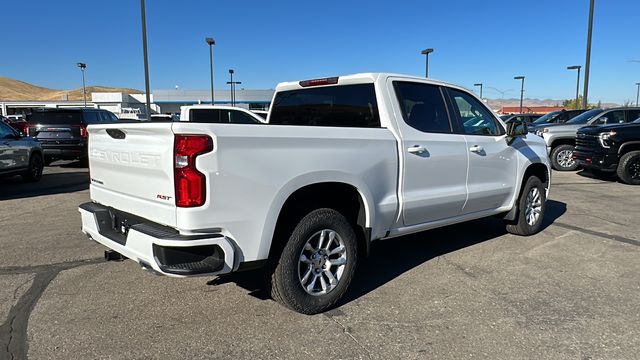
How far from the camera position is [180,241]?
293 centimetres

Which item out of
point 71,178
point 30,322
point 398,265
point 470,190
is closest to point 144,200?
point 30,322

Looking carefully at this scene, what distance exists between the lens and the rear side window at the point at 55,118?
526 inches

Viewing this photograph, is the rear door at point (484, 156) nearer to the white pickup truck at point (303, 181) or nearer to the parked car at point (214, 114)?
the white pickup truck at point (303, 181)

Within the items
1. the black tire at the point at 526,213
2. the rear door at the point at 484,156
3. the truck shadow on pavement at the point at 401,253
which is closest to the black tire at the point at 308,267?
the truck shadow on pavement at the point at 401,253

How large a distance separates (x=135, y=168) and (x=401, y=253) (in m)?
3.12

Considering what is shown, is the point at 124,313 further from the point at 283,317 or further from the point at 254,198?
the point at 254,198

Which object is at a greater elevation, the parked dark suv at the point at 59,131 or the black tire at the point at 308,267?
the parked dark suv at the point at 59,131

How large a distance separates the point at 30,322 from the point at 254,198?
1985 mm

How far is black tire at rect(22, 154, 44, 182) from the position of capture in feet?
34.4

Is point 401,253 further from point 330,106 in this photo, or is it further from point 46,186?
point 46,186

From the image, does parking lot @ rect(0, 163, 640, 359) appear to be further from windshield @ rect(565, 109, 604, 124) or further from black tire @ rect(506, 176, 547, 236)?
windshield @ rect(565, 109, 604, 124)

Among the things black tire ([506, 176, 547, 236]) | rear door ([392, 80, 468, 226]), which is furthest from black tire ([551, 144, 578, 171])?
rear door ([392, 80, 468, 226])

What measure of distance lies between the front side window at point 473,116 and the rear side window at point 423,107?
0.91 feet

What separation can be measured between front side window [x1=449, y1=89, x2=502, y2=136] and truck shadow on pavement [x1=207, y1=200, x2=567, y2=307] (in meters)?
1.39
